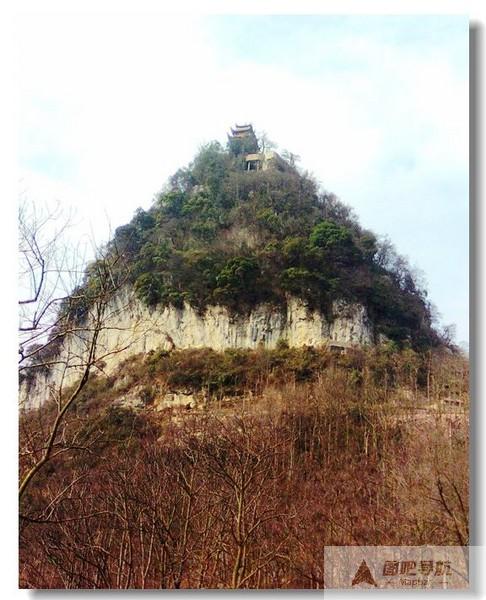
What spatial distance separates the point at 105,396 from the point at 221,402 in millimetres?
842

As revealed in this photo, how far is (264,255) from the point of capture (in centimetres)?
491

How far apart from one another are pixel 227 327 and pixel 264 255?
0.57 meters

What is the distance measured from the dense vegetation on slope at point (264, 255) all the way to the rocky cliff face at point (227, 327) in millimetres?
78

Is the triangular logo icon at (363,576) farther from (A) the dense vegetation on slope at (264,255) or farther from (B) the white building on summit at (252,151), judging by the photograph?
(B) the white building on summit at (252,151)

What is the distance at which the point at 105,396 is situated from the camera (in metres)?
4.24

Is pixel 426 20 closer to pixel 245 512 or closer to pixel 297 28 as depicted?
pixel 297 28

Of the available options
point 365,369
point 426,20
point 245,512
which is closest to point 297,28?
point 426,20
